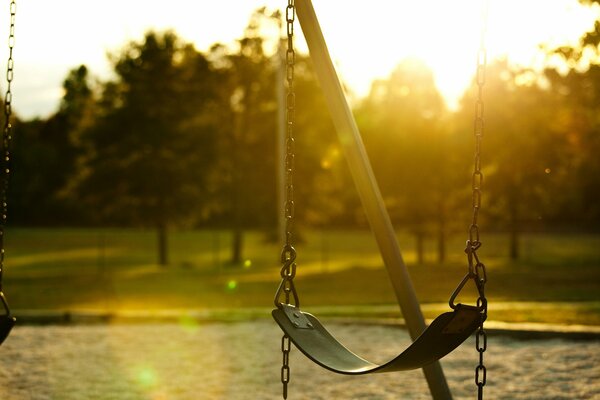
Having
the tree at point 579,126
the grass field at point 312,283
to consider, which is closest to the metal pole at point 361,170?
the grass field at point 312,283

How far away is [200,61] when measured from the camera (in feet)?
96.8

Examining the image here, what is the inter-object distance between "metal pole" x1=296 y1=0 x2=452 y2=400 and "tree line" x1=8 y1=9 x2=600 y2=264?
20.3 meters

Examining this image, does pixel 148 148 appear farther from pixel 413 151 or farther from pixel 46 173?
pixel 46 173

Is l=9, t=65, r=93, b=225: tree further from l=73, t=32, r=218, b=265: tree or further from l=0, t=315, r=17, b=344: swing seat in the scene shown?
l=0, t=315, r=17, b=344: swing seat

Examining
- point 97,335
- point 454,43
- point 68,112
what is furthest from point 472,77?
point 68,112

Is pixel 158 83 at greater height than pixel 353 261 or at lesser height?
greater

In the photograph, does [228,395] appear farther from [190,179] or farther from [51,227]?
[51,227]

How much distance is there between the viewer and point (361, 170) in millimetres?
5586

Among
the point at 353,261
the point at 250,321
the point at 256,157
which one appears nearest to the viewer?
the point at 250,321

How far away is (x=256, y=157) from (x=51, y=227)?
24.0 meters

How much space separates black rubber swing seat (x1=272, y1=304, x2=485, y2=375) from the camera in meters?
4.01

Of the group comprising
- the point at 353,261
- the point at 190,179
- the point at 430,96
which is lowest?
the point at 353,261

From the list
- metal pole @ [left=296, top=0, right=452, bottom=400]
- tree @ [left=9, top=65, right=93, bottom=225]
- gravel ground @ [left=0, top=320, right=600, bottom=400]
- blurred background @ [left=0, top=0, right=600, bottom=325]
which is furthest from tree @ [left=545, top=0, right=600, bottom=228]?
tree @ [left=9, top=65, right=93, bottom=225]

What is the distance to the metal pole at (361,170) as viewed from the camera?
5.53 meters
